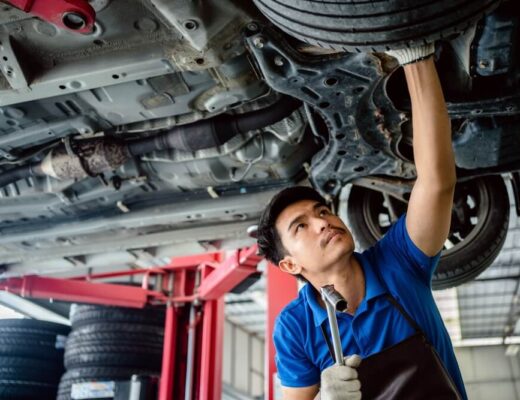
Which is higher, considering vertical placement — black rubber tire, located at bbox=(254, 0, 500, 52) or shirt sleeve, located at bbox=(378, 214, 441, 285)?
black rubber tire, located at bbox=(254, 0, 500, 52)

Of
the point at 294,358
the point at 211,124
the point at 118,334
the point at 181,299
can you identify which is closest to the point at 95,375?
the point at 118,334

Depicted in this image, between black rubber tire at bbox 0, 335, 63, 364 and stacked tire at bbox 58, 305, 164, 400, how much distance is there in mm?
403

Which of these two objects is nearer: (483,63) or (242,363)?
(483,63)

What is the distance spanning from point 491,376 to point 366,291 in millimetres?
16448

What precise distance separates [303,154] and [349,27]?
141 centimetres

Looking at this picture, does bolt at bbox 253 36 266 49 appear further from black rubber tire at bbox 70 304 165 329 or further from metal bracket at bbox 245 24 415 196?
black rubber tire at bbox 70 304 165 329

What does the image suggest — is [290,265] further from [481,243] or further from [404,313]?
[481,243]

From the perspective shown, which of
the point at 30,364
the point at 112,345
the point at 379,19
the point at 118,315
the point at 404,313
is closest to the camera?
the point at 379,19

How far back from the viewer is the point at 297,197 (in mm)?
2002

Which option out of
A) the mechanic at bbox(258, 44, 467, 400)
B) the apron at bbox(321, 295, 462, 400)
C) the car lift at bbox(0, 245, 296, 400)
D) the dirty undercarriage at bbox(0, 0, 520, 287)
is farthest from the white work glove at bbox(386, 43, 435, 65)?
the car lift at bbox(0, 245, 296, 400)

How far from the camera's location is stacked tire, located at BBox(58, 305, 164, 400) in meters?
4.11

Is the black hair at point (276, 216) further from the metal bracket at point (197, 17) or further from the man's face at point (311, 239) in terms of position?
the metal bracket at point (197, 17)

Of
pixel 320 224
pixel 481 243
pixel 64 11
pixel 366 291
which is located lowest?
pixel 366 291

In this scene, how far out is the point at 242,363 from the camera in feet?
50.4
